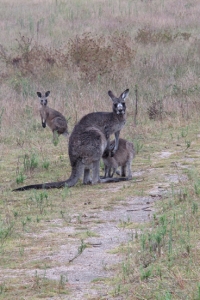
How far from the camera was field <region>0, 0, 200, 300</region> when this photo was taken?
577 cm

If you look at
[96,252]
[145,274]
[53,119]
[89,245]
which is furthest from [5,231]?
[53,119]

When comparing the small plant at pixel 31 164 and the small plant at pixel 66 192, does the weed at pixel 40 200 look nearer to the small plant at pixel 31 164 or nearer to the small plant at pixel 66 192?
the small plant at pixel 66 192

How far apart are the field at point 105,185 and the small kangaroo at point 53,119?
206 mm

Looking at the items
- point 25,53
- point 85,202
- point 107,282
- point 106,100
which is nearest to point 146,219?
point 85,202

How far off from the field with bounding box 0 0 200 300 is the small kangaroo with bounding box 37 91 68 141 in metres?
0.21

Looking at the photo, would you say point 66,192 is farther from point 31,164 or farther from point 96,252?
point 96,252

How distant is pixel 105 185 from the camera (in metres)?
10.1

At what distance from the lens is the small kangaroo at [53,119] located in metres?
13.9

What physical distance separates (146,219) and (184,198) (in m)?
0.73

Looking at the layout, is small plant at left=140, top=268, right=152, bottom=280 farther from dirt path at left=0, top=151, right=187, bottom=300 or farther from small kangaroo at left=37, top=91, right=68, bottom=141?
small kangaroo at left=37, top=91, right=68, bottom=141

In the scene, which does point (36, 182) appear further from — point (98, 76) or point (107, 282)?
point (98, 76)

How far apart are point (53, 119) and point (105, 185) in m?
4.34

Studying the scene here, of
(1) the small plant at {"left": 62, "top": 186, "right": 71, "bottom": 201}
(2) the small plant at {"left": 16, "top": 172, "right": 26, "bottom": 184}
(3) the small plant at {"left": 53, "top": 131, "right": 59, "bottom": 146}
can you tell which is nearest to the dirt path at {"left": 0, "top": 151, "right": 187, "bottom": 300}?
(1) the small plant at {"left": 62, "top": 186, "right": 71, "bottom": 201}

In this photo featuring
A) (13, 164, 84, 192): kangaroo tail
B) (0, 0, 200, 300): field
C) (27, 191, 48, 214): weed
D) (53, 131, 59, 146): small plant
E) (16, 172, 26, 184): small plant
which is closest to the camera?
(0, 0, 200, 300): field
